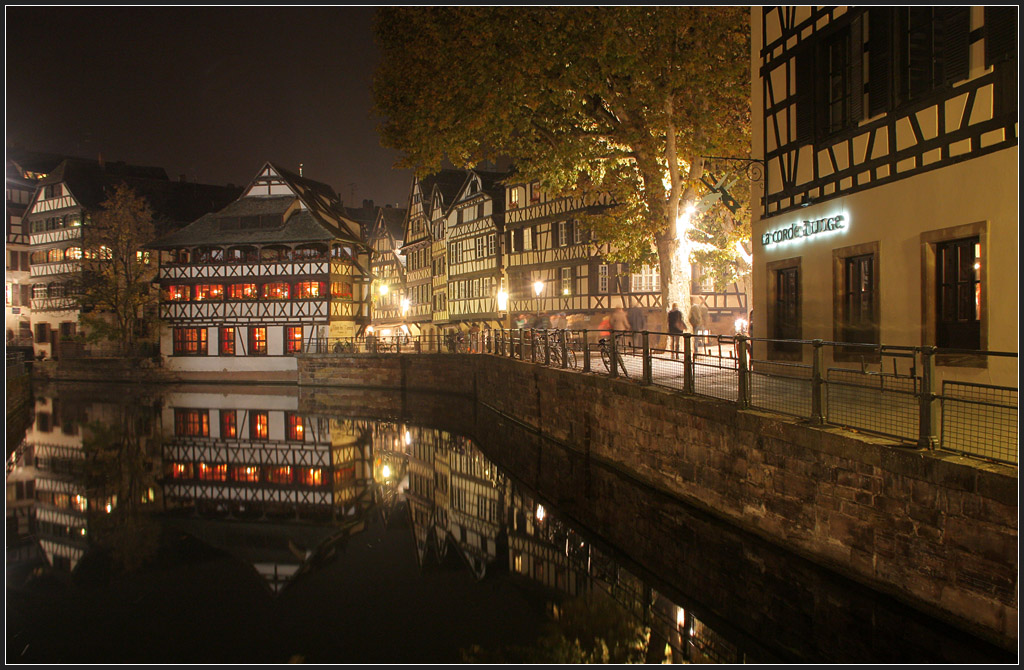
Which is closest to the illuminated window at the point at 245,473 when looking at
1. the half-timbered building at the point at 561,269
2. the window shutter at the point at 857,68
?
the window shutter at the point at 857,68

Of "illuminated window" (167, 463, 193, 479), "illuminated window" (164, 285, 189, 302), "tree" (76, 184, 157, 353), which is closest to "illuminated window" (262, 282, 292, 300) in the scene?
"illuminated window" (164, 285, 189, 302)

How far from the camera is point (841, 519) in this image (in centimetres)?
790

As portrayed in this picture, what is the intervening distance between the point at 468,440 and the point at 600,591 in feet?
39.6

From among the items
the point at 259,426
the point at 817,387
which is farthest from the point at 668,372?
the point at 259,426

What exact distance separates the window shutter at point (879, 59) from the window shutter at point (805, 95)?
5.42ft

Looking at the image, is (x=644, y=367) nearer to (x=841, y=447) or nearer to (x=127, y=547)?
(x=841, y=447)

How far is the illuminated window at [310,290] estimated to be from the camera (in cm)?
4328

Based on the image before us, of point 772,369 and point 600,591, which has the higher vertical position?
point 772,369

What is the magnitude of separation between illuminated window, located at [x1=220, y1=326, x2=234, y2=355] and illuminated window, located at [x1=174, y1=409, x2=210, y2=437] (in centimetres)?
1435

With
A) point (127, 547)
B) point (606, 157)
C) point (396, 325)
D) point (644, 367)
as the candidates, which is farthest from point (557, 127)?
point (396, 325)

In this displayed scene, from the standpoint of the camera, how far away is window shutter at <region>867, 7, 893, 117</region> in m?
11.0

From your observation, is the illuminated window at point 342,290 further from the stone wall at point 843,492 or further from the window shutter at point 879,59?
the window shutter at point 879,59

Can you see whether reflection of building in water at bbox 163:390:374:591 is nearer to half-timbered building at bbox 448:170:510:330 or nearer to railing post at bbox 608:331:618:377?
railing post at bbox 608:331:618:377

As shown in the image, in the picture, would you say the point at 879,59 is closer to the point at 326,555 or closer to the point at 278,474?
the point at 326,555
